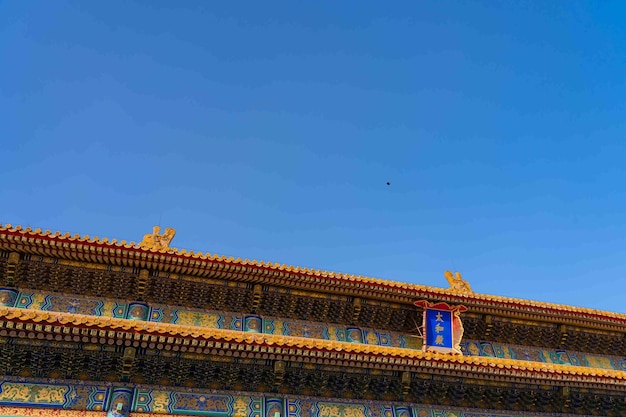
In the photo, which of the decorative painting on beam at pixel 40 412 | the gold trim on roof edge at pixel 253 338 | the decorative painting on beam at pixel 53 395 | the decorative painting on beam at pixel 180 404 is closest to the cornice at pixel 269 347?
the gold trim on roof edge at pixel 253 338

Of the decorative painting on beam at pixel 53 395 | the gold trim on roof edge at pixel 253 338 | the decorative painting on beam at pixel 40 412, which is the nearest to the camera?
the gold trim on roof edge at pixel 253 338

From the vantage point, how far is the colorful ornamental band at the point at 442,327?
15.2 metres

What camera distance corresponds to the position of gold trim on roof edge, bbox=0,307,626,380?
9.70 meters

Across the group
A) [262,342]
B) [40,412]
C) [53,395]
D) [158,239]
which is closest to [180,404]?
[262,342]

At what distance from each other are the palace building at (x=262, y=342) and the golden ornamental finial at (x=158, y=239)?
0.16ft

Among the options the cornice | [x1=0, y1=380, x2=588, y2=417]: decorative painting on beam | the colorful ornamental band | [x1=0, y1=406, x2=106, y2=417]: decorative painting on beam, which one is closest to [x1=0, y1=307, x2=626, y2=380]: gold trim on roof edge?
the cornice

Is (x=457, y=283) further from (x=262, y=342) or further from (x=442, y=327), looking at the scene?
(x=262, y=342)

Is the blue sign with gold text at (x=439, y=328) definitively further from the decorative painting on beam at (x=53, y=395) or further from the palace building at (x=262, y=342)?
the decorative painting on beam at (x=53, y=395)

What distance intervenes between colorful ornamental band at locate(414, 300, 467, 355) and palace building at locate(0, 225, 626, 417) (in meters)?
0.04

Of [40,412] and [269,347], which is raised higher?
[269,347]

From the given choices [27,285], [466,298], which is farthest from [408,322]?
[27,285]

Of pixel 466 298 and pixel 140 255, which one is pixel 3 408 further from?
pixel 466 298

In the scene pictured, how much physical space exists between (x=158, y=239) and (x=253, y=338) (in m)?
4.70

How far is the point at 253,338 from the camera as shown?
36.0 feet
